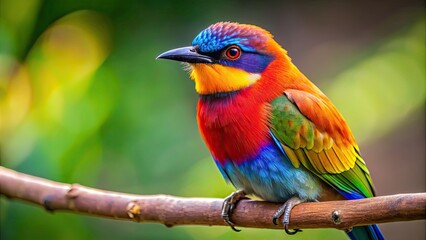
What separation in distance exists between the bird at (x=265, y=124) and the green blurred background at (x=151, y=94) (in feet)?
2.71

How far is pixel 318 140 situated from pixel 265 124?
0.60 feet

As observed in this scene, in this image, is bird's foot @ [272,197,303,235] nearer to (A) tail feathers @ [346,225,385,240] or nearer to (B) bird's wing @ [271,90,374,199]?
(B) bird's wing @ [271,90,374,199]

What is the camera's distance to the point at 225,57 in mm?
2115

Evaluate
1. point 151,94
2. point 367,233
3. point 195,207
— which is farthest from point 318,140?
point 151,94

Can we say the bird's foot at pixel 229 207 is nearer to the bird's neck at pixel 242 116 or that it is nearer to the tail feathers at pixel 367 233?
the bird's neck at pixel 242 116

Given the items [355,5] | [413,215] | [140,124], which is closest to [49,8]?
[140,124]

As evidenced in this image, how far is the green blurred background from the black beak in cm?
100

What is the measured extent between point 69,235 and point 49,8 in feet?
4.30

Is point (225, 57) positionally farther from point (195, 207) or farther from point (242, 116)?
point (195, 207)

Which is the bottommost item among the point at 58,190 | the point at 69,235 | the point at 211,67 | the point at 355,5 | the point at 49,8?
the point at 69,235

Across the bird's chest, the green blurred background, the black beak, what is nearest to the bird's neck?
the bird's chest

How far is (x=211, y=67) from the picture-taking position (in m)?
2.10

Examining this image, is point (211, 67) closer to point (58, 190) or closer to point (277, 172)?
point (277, 172)

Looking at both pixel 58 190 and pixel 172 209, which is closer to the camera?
pixel 172 209
